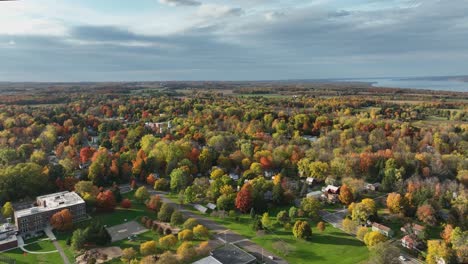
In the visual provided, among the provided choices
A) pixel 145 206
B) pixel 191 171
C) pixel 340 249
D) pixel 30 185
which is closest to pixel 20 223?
pixel 30 185

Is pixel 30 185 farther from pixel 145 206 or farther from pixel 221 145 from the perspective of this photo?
pixel 221 145

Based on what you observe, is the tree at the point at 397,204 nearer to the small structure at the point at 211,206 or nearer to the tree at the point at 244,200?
the tree at the point at 244,200

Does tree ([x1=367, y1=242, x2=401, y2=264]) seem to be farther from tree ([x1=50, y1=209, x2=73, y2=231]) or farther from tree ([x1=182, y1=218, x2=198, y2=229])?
tree ([x1=50, y1=209, x2=73, y2=231])

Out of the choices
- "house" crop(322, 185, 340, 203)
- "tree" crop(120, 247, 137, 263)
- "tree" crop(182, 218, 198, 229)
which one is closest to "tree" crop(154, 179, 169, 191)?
"tree" crop(182, 218, 198, 229)

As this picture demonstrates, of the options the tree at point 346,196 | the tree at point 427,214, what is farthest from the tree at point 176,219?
the tree at point 427,214

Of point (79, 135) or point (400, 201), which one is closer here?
point (400, 201)
